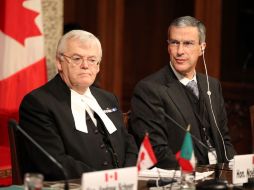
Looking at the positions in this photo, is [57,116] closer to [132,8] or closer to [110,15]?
[110,15]

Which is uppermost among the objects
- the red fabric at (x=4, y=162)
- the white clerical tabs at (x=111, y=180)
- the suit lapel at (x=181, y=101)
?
the suit lapel at (x=181, y=101)

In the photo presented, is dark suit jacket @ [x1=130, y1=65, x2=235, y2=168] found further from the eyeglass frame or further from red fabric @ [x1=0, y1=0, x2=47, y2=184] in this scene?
red fabric @ [x1=0, y1=0, x2=47, y2=184]

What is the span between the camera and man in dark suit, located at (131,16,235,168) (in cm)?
417

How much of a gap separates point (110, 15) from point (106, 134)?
9.67 feet

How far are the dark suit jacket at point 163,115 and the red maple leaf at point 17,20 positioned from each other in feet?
2.72

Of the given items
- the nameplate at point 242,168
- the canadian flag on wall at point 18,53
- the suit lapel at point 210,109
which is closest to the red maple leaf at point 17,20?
the canadian flag on wall at point 18,53

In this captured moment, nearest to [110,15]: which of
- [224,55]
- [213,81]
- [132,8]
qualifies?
[132,8]

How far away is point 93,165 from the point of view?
3689 millimetres

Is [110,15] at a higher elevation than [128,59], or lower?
higher

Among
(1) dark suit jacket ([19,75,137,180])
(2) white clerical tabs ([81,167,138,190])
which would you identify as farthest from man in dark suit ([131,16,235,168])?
(2) white clerical tabs ([81,167,138,190])

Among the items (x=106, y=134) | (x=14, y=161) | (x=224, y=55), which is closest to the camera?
(x=14, y=161)

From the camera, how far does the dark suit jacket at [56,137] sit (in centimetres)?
351

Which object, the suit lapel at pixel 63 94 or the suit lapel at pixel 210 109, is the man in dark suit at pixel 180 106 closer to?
the suit lapel at pixel 210 109

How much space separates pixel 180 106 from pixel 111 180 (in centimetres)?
158
